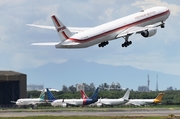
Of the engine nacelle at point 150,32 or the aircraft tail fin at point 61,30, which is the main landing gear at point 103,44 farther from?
the aircraft tail fin at point 61,30

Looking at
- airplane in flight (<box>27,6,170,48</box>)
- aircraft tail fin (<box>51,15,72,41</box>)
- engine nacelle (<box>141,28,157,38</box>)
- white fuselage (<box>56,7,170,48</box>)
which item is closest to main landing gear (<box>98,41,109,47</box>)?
airplane in flight (<box>27,6,170,48</box>)

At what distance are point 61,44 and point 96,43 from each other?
914 centimetres

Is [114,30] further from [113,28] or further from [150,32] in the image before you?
[150,32]

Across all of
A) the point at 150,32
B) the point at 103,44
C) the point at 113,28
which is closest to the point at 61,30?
the point at 113,28

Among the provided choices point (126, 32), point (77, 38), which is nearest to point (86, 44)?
point (77, 38)

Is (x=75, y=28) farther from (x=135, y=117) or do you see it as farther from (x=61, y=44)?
(x=135, y=117)

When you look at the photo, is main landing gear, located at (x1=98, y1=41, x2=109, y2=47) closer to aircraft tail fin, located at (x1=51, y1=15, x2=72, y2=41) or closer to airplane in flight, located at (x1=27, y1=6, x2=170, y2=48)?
airplane in flight, located at (x1=27, y1=6, x2=170, y2=48)

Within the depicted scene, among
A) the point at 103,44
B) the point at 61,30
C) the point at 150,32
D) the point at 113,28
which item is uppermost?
the point at 113,28

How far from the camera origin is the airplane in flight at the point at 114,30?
5458 inches

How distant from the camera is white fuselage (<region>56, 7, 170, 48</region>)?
13850 cm

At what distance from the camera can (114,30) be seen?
5694 inches

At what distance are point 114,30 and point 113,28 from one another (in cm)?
69

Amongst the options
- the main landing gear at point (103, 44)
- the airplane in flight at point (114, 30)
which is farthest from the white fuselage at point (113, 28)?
the main landing gear at point (103, 44)

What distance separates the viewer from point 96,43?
14275cm
